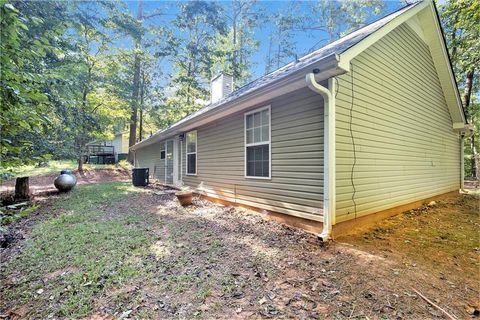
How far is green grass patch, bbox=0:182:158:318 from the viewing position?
262 cm

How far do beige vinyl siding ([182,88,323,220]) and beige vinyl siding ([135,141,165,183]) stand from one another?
646cm

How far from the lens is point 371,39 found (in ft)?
13.8

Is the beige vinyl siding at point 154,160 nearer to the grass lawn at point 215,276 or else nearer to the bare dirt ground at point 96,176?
the bare dirt ground at point 96,176

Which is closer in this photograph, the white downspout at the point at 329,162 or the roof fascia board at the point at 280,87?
the roof fascia board at the point at 280,87

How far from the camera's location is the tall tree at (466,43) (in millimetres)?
6959

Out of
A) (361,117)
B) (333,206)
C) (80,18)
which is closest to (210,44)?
(80,18)

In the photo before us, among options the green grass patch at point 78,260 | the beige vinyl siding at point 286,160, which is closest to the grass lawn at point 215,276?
the green grass patch at point 78,260

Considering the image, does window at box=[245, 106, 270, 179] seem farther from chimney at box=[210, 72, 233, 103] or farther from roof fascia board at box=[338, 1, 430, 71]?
chimney at box=[210, 72, 233, 103]

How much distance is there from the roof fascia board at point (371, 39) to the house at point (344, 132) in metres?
0.02

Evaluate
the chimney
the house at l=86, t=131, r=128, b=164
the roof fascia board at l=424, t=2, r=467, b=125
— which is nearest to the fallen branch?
the roof fascia board at l=424, t=2, r=467, b=125

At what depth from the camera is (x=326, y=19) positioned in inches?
714

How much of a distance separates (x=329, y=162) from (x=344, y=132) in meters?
0.79

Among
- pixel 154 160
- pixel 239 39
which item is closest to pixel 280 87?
pixel 154 160

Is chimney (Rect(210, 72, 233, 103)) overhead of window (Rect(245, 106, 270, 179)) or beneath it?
overhead
